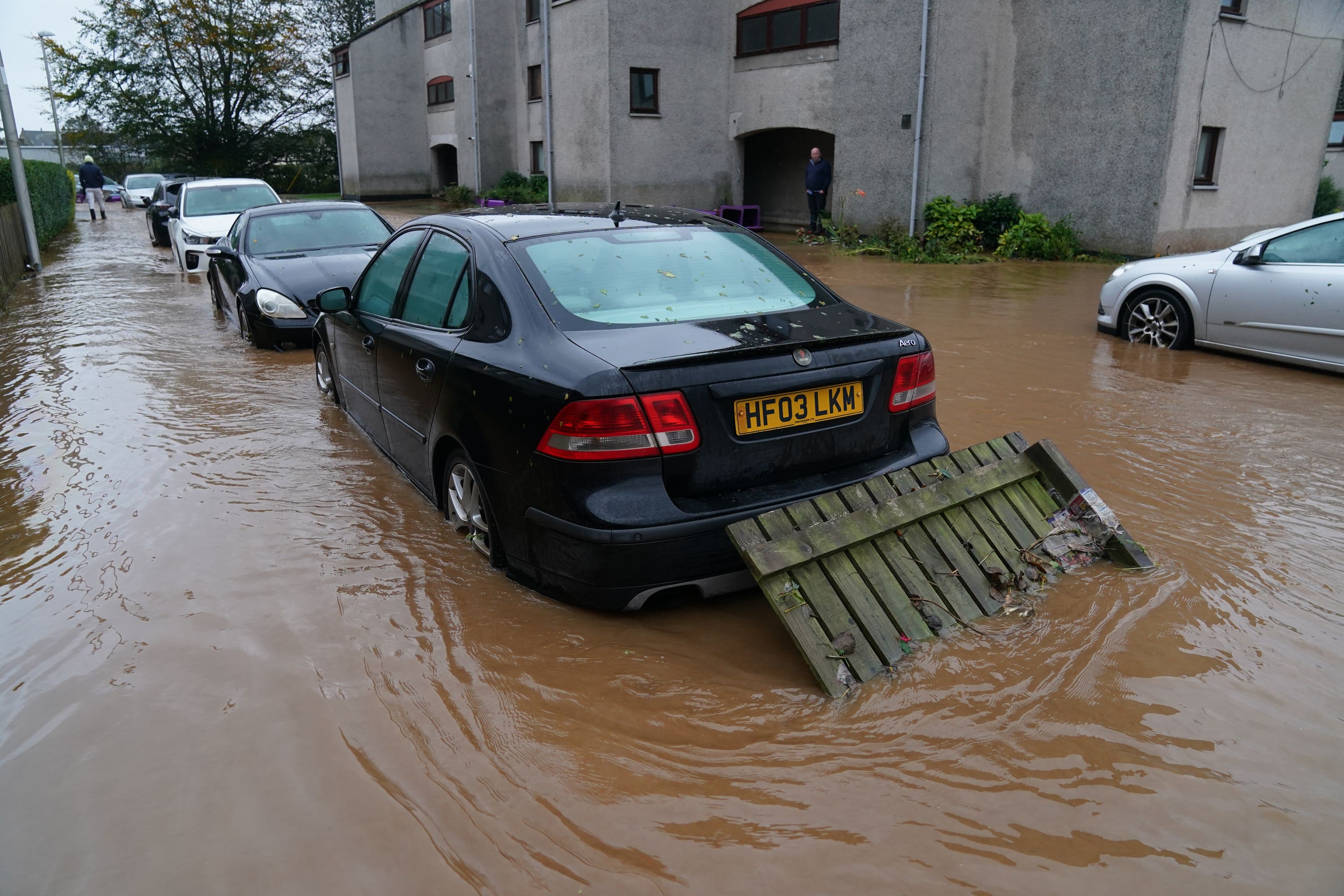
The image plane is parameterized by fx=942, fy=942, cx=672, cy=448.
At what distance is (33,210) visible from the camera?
63.6ft

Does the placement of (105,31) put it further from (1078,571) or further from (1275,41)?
(1078,571)

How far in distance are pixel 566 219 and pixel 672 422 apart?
166 centimetres

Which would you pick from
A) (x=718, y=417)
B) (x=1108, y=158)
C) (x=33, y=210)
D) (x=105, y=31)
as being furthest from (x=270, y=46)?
(x=718, y=417)

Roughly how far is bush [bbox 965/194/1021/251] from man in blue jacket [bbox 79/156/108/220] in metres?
26.7

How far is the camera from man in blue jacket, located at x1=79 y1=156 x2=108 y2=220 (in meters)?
29.6

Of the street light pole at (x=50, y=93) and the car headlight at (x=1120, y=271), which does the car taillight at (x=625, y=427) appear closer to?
the car headlight at (x=1120, y=271)

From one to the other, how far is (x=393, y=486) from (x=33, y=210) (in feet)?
61.6

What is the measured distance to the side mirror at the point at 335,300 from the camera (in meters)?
5.73

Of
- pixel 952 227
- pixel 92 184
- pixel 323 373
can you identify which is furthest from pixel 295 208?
pixel 92 184

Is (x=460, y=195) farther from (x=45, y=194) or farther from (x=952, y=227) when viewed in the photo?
(x=952, y=227)

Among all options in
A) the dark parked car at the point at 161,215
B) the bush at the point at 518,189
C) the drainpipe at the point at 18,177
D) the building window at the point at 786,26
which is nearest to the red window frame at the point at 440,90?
the bush at the point at 518,189

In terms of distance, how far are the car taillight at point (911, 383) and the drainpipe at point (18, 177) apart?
1793 centimetres

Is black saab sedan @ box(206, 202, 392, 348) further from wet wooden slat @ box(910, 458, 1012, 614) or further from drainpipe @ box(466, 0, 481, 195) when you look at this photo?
drainpipe @ box(466, 0, 481, 195)

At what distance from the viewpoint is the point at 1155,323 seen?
9.12 meters
